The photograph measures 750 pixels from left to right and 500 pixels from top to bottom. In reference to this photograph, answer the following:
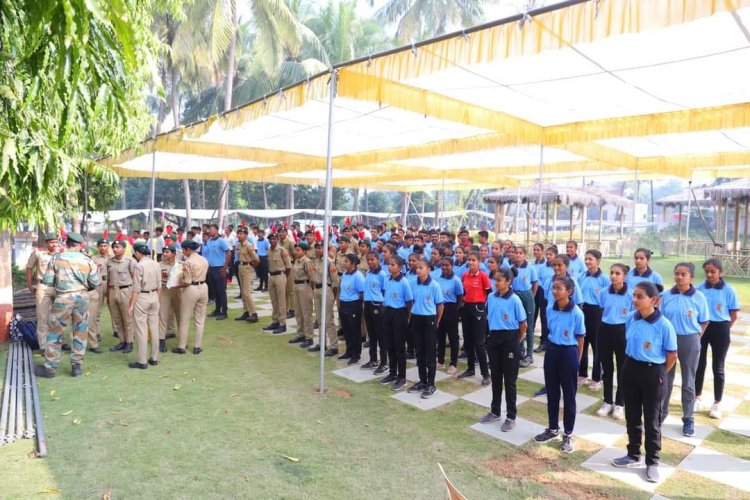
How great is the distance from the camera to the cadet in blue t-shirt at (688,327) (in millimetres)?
4289

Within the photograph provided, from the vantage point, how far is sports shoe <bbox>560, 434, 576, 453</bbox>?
396cm

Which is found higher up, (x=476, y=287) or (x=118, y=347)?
(x=476, y=287)

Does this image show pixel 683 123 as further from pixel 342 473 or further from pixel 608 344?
pixel 342 473

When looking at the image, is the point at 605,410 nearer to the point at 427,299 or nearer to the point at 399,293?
the point at 427,299

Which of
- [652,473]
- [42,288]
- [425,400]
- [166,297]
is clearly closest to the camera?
[652,473]

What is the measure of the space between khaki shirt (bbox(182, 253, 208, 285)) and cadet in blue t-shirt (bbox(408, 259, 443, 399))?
3034mm

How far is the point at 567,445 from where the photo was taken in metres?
3.97

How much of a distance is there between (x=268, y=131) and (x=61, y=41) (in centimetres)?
629

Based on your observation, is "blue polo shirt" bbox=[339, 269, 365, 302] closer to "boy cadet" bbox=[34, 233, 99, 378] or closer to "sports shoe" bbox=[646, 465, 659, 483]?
"boy cadet" bbox=[34, 233, 99, 378]

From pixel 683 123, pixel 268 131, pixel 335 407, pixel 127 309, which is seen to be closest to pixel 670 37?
pixel 683 123

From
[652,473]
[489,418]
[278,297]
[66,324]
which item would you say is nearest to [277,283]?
[278,297]

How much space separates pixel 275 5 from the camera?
18391mm

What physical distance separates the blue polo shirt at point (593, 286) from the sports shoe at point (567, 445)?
→ 193 cm

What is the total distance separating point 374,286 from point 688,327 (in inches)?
127
